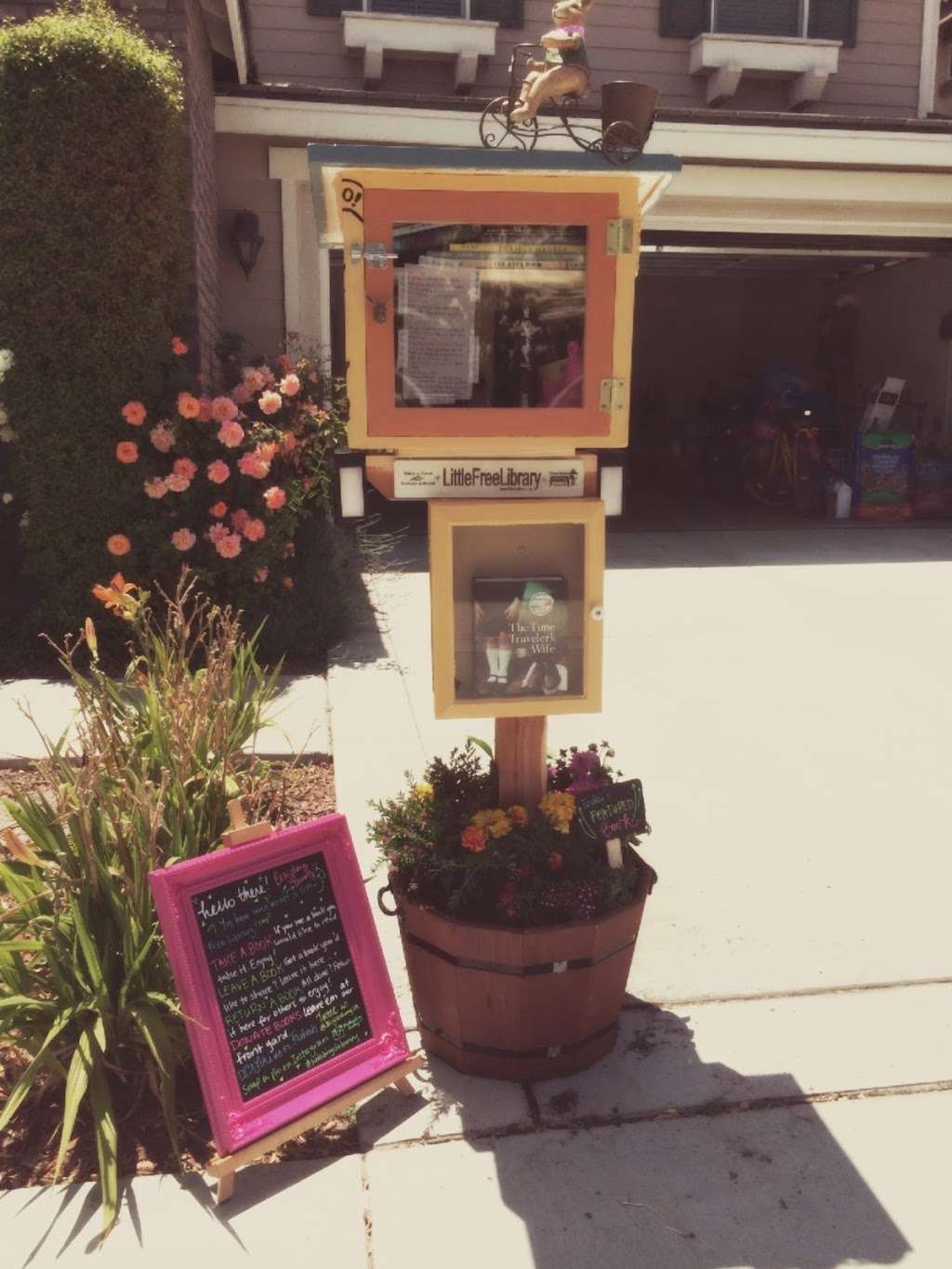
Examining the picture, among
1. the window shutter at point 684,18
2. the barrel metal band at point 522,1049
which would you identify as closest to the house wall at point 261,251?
the window shutter at point 684,18

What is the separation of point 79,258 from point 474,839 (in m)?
4.02

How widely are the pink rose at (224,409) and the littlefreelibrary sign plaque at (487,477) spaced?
3222 mm

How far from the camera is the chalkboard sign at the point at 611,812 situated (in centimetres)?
244

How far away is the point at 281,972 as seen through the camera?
7.70 ft

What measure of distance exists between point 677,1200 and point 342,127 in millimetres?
7710

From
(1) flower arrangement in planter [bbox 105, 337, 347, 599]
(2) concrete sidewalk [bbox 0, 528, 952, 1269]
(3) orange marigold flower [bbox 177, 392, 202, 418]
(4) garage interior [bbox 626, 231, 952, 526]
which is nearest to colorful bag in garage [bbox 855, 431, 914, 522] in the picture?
(4) garage interior [bbox 626, 231, 952, 526]

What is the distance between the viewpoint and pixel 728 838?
12.3ft

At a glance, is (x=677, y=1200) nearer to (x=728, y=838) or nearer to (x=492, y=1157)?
(x=492, y=1157)

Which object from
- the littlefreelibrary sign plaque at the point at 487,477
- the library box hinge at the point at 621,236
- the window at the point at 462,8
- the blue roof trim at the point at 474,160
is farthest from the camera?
the window at the point at 462,8

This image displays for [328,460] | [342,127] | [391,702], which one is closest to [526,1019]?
[391,702]

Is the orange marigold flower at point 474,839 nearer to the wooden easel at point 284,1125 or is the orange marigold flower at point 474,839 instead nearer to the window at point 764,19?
the wooden easel at point 284,1125

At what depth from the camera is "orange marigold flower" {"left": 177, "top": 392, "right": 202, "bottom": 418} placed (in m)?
5.28

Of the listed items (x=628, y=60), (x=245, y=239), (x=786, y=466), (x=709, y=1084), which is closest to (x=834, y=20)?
(x=628, y=60)

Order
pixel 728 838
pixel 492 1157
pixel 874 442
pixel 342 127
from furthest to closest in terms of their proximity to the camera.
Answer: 1. pixel 874 442
2. pixel 342 127
3. pixel 728 838
4. pixel 492 1157
